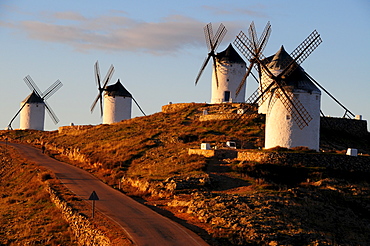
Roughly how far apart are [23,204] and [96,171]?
30.5ft

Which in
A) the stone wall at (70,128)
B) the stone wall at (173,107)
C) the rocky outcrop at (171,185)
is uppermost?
the stone wall at (173,107)

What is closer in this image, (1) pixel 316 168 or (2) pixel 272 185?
(2) pixel 272 185

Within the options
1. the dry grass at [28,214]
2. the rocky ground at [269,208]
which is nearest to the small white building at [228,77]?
the dry grass at [28,214]

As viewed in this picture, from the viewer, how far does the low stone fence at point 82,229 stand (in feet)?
74.4

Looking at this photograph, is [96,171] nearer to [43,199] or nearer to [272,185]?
[43,199]

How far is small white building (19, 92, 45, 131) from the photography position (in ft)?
243

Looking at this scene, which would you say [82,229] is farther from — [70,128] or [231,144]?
[70,128]

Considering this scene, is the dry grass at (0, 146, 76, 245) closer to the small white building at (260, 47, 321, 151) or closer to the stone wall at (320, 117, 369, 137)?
the small white building at (260, 47, 321, 151)

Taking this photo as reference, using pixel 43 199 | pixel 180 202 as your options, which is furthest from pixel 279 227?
pixel 43 199

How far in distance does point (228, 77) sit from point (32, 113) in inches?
1188

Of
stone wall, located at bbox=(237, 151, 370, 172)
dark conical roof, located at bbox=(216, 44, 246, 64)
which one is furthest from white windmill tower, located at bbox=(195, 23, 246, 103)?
stone wall, located at bbox=(237, 151, 370, 172)

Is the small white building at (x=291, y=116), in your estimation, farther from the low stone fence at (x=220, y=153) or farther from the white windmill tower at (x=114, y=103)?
the white windmill tower at (x=114, y=103)

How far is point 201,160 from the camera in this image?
3666 centimetres

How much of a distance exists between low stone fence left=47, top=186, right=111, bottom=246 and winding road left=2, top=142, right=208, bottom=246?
46.8 inches
